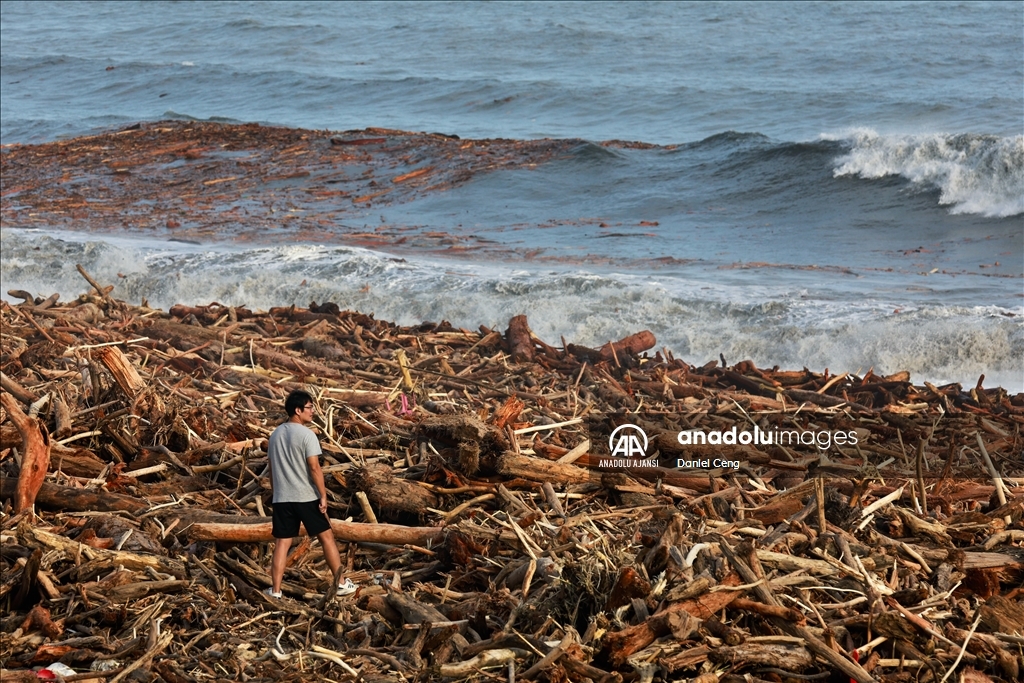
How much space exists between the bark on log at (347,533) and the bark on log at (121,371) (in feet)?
4.23

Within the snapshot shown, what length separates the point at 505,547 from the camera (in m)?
3.88

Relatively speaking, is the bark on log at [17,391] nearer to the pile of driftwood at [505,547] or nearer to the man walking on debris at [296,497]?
the pile of driftwood at [505,547]

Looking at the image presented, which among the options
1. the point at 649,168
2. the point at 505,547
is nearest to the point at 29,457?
the point at 505,547

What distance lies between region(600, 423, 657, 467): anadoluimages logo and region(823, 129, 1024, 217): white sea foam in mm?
13758

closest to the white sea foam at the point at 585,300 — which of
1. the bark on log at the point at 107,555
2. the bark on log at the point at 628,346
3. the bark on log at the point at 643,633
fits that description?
the bark on log at the point at 628,346

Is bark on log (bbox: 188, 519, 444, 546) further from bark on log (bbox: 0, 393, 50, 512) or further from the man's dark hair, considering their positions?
bark on log (bbox: 0, 393, 50, 512)

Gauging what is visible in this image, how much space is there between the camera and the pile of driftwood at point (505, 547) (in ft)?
10.7

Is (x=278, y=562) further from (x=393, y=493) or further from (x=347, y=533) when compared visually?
(x=393, y=493)

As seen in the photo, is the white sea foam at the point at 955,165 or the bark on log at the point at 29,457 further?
the white sea foam at the point at 955,165

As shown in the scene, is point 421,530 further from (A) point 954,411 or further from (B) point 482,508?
(A) point 954,411

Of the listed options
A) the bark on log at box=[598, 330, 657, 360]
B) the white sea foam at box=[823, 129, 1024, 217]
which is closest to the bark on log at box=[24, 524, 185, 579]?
the bark on log at box=[598, 330, 657, 360]

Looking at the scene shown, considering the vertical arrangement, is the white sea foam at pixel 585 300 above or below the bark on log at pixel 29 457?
below

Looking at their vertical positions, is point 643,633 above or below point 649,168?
above

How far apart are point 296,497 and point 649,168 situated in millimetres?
17676
